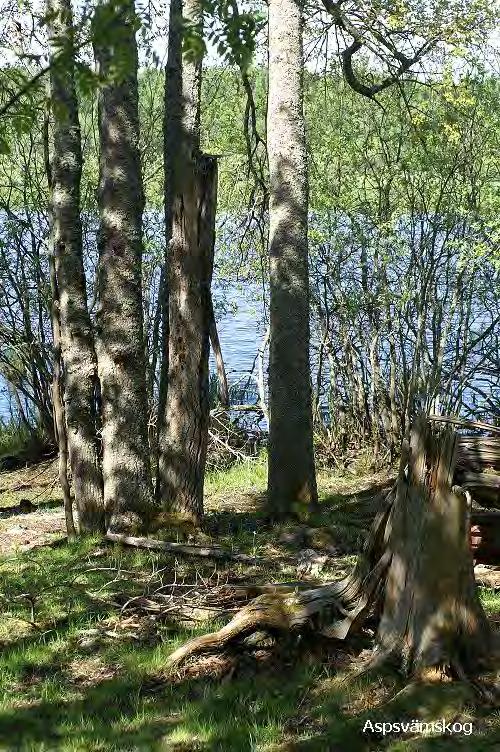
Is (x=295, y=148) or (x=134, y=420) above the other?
(x=295, y=148)

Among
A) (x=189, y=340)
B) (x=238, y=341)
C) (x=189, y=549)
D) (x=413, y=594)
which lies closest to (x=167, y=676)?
(x=413, y=594)

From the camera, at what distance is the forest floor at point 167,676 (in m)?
4.02

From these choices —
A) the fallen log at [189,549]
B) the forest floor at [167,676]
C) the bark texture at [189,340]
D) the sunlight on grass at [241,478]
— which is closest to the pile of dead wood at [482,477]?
the forest floor at [167,676]

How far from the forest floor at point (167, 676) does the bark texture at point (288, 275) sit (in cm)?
107

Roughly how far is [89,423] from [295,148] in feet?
9.83

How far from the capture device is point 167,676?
188 inches

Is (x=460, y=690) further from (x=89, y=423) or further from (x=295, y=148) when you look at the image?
(x=295, y=148)

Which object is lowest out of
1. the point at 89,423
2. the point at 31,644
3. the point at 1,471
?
the point at 1,471

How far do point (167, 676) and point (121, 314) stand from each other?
3539mm

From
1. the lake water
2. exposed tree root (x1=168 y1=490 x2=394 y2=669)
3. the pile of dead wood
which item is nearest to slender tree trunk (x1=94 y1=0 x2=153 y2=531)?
the pile of dead wood

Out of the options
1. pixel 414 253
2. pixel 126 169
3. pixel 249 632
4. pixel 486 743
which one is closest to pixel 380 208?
pixel 414 253

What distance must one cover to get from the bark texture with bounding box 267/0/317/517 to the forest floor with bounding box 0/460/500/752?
3.51ft

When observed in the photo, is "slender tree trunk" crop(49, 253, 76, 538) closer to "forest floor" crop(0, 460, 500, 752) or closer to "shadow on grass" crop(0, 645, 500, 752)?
"forest floor" crop(0, 460, 500, 752)

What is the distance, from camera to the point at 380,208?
38.8ft
